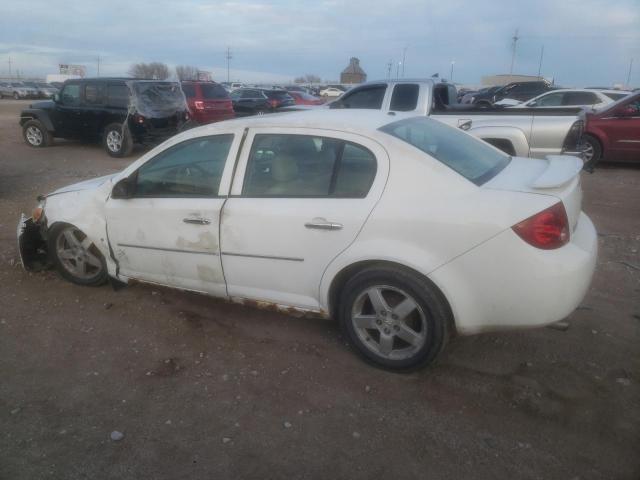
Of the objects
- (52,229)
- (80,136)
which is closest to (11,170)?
(80,136)

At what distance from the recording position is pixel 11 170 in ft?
34.9

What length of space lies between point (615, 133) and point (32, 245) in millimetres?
10344

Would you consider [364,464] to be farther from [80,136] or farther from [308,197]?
[80,136]

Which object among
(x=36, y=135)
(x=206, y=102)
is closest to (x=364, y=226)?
(x=206, y=102)

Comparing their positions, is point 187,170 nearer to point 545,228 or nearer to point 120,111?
point 545,228

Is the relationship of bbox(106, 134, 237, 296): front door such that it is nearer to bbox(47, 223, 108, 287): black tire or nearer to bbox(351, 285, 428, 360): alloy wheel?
bbox(47, 223, 108, 287): black tire

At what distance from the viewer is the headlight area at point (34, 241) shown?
4598 millimetres

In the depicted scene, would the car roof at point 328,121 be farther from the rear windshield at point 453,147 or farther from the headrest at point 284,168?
the headrest at point 284,168

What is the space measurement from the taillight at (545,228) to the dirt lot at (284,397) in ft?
3.12

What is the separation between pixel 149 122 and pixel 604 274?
10.1m

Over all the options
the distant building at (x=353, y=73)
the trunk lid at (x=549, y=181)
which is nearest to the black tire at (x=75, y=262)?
the trunk lid at (x=549, y=181)

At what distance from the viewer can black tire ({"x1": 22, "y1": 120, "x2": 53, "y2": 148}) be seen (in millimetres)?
13398

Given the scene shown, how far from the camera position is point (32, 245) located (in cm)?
479

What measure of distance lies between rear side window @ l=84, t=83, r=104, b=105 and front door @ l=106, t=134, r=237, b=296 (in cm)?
945
